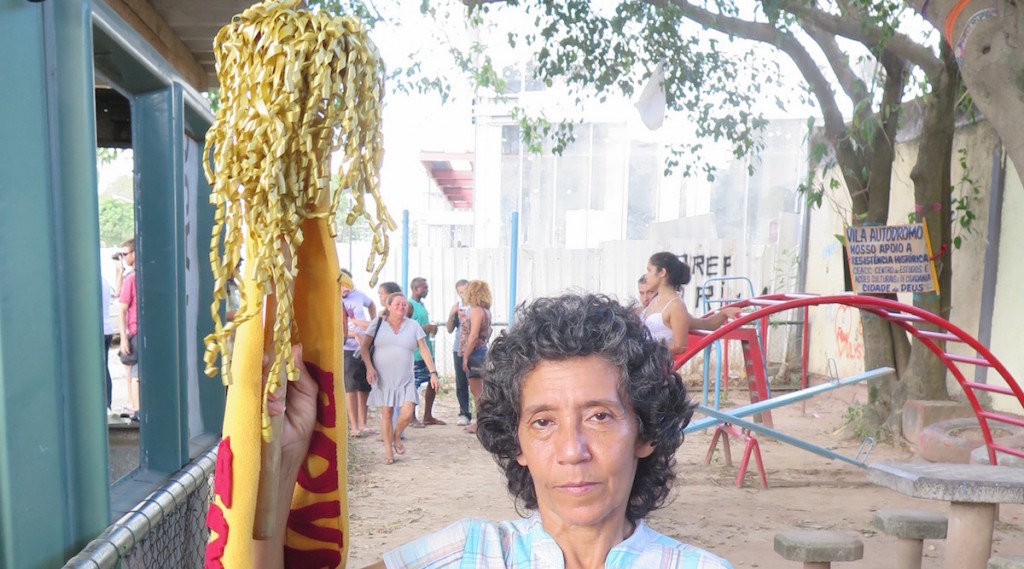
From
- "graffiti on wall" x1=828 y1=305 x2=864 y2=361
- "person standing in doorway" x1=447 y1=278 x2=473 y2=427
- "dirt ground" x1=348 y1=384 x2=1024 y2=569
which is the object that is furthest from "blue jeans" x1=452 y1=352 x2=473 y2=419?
"graffiti on wall" x1=828 y1=305 x2=864 y2=361

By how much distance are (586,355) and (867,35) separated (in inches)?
253

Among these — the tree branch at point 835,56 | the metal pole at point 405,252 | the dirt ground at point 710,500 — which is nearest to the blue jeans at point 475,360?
the dirt ground at point 710,500

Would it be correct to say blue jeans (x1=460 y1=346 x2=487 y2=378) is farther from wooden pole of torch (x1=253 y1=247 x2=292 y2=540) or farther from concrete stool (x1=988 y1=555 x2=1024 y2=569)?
wooden pole of torch (x1=253 y1=247 x2=292 y2=540)

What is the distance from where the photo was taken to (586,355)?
5.06ft

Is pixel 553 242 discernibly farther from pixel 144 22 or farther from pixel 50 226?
pixel 50 226

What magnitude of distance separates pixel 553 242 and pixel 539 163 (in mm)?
1313

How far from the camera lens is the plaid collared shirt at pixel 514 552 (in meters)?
1.46

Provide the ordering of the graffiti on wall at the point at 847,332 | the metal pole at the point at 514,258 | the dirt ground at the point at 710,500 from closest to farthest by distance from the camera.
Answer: the dirt ground at the point at 710,500 < the graffiti on wall at the point at 847,332 < the metal pole at the point at 514,258

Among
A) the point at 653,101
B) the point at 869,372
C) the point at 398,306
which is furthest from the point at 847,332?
the point at 398,306

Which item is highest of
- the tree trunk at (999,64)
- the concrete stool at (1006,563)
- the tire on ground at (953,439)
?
the tree trunk at (999,64)

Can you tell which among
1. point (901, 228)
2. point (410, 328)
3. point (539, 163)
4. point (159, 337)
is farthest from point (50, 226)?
point (539, 163)

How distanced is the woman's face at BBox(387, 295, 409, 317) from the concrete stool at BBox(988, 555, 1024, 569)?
16.8 ft

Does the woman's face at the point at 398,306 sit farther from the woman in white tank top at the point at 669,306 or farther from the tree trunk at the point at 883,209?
the tree trunk at the point at 883,209

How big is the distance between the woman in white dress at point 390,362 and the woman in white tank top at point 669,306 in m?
2.15
